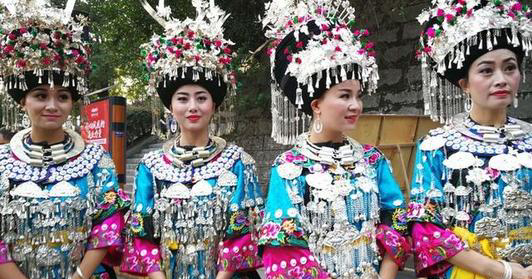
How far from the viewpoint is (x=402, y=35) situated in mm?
6297

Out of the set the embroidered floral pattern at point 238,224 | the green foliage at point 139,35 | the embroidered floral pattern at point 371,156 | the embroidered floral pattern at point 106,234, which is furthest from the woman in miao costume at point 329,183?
the green foliage at point 139,35

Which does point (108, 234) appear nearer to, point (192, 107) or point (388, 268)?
point (192, 107)

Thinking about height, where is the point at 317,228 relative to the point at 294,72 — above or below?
below

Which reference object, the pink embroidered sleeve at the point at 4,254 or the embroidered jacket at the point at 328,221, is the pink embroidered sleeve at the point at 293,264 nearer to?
the embroidered jacket at the point at 328,221

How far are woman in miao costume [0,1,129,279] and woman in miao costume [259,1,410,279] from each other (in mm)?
964

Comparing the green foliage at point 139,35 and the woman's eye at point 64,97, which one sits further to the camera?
the green foliage at point 139,35

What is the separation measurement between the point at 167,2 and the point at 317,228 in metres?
5.57

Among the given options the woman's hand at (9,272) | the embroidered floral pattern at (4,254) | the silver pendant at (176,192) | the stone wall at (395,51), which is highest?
the stone wall at (395,51)

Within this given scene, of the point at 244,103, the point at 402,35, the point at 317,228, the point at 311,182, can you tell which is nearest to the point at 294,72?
the point at 311,182

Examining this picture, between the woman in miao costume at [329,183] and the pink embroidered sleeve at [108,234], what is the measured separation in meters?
0.82

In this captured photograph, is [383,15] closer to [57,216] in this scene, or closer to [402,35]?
[402,35]

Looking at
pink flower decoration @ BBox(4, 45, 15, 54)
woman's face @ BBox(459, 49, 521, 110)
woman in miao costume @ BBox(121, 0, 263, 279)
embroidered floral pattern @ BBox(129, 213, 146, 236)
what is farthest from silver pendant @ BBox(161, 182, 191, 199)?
woman's face @ BBox(459, 49, 521, 110)

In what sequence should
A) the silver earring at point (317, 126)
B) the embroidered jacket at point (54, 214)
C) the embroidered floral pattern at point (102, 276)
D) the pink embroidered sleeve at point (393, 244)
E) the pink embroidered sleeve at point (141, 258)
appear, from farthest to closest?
the embroidered floral pattern at point (102, 276), the pink embroidered sleeve at point (141, 258), the embroidered jacket at point (54, 214), the silver earring at point (317, 126), the pink embroidered sleeve at point (393, 244)

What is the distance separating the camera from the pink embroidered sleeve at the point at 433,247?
2.51 metres
